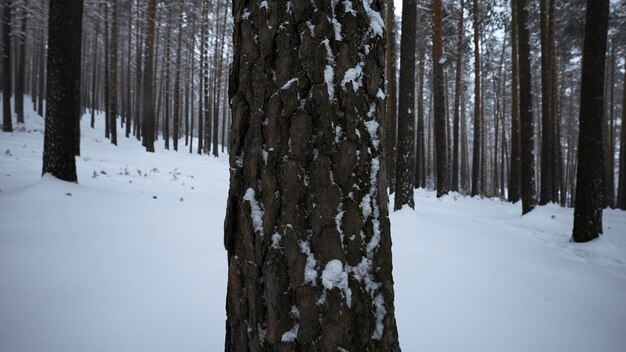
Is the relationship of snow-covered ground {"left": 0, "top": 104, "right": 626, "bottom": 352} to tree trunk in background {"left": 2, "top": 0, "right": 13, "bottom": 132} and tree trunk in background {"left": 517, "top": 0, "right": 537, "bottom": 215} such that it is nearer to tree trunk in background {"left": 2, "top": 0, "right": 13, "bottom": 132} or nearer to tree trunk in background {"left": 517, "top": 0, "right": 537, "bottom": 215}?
tree trunk in background {"left": 517, "top": 0, "right": 537, "bottom": 215}

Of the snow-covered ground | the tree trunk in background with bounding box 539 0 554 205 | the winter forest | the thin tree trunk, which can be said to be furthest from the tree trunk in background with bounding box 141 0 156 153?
the tree trunk in background with bounding box 539 0 554 205

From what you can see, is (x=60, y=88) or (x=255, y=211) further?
(x=60, y=88)

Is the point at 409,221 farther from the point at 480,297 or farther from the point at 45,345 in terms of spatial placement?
the point at 45,345

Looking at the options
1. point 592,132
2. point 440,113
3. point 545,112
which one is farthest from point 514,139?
point 592,132

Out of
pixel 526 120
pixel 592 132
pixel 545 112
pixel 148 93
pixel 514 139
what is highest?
pixel 148 93

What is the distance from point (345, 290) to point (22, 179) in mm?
8101

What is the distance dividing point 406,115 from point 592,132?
3436 millimetres

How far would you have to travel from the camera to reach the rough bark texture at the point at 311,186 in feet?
3.18

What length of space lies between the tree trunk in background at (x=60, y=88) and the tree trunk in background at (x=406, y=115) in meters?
6.78

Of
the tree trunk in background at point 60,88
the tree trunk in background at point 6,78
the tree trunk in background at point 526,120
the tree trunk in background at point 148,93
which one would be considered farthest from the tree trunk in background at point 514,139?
the tree trunk in background at point 6,78

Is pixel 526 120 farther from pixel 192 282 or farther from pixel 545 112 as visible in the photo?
pixel 192 282

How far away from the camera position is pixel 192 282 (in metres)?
2.62

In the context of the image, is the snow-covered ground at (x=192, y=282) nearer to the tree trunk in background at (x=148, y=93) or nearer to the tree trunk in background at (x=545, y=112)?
the tree trunk in background at (x=545, y=112)

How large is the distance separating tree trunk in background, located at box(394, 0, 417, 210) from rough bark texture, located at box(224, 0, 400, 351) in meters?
6.24
